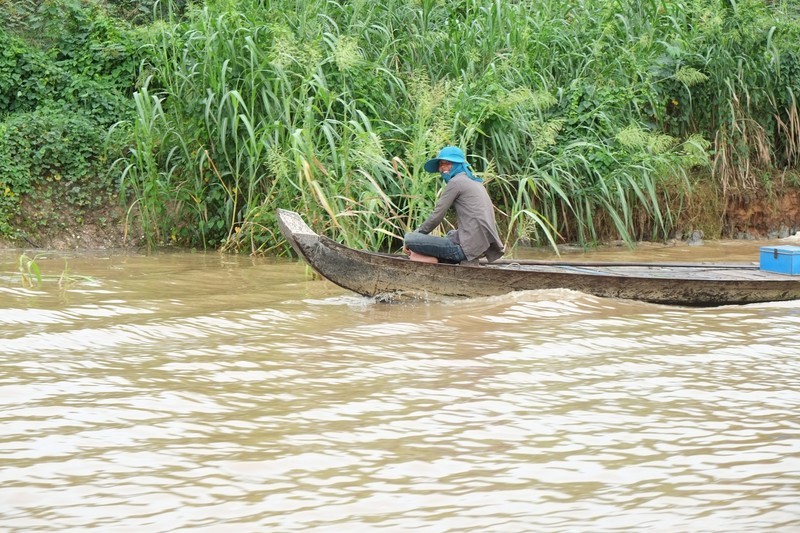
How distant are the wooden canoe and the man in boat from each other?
6.1 inches

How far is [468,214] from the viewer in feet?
23.7

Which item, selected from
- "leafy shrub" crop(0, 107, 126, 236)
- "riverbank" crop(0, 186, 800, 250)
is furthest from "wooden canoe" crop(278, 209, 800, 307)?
"leafy shrub" crop(0, 107, 126, 236)

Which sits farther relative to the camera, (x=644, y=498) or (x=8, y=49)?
(x=8, y=49)

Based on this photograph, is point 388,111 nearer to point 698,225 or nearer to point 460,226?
point 460,226

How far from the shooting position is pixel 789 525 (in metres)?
3.24

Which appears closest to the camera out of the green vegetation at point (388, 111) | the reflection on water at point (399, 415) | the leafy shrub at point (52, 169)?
the reflection on water at point (399, 415)

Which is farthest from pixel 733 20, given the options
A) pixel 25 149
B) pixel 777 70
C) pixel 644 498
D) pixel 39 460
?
pixel 39 460

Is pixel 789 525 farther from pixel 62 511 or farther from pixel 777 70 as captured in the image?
pixel 777 70

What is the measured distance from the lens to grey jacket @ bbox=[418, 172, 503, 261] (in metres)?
7.21

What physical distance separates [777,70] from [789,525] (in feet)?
30.8

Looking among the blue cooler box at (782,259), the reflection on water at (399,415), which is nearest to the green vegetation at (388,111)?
the blue cooler box at (782,259)

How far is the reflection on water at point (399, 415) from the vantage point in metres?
3.38

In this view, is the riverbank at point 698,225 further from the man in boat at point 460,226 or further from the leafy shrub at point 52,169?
the man in boat at point 460,226

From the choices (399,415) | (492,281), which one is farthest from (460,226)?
(399,415)
